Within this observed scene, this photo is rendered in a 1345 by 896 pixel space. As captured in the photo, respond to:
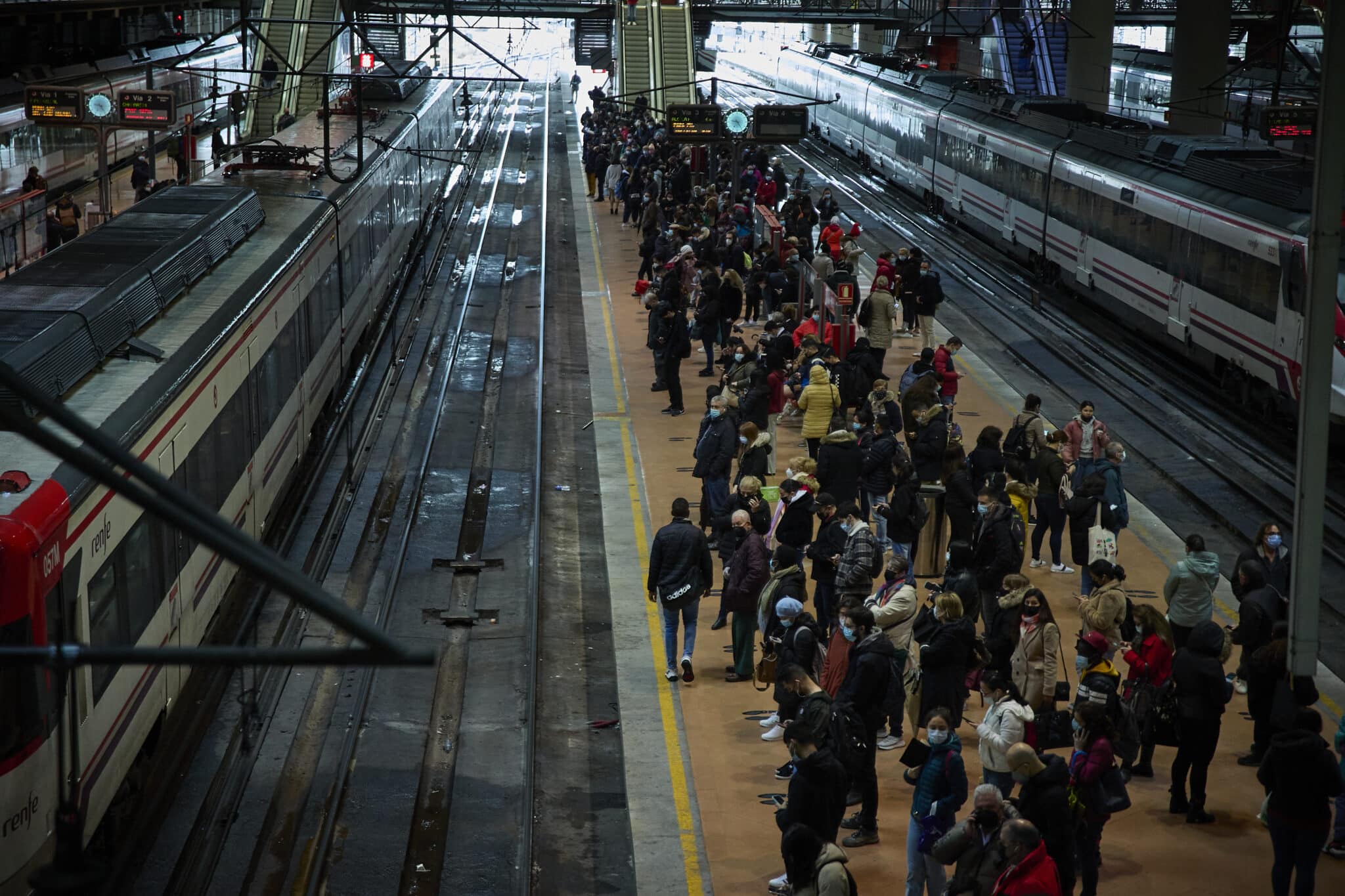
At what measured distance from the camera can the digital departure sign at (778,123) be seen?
3164cm

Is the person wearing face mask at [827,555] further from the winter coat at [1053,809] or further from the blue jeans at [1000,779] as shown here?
the winter coat at [1053,809]

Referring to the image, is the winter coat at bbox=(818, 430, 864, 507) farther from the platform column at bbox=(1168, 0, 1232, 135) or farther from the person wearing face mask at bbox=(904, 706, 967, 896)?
the platform column at bbox=(1168, 0, 1232, 135)

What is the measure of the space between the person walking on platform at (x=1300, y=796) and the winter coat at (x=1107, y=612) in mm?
2035

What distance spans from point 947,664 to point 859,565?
4.79 ft

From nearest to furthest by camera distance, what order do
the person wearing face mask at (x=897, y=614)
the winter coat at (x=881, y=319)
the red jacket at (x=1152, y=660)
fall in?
the red jacket at (x=1152, y=660), the person wearing face mask at (x=897, y=614), the winter coat at (x=881, y=319)

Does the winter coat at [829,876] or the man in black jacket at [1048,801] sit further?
the man in black jacket at [1048,801]

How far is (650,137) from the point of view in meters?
47.1

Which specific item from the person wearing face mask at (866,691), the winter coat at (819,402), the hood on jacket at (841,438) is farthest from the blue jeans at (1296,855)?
the winter coat at (819,402)

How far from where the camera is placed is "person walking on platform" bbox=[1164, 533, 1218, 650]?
41.5 ft

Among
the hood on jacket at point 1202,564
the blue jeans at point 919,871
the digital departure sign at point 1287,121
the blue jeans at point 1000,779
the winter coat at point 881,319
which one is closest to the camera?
the blue jeans at point 919,871

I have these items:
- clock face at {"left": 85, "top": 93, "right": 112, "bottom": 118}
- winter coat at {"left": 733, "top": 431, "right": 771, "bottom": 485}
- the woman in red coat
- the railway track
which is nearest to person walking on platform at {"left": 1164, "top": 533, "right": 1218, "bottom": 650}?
the woman in red coat

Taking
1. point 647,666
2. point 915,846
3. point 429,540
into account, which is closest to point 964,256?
point 429,540

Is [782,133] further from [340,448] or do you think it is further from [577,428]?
[340,448]

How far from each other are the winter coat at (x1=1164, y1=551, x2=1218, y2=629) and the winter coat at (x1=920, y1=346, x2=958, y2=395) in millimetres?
7249
